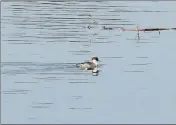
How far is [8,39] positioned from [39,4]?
28.0 feet

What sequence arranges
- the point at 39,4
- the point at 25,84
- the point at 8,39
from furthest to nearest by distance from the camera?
the point at 39,4 < the point at 8,39 < the point at 25,84

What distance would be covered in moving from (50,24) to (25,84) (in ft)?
27.6

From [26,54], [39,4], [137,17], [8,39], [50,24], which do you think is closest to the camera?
[26,54]

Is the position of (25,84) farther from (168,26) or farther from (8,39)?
(168,26)

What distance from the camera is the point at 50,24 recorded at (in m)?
24.8

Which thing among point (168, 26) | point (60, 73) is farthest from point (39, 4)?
point (60, 73)

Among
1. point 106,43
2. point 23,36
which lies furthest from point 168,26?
point 23,36

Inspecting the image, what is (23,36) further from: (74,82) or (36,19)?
(74,82)

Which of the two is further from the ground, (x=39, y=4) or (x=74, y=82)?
(x=39, y=4)

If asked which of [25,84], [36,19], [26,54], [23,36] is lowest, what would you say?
[25,84]

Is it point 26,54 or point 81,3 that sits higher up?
point 81,3

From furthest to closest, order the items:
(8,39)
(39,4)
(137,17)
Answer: (39,4) → (137,17) → (8,39)

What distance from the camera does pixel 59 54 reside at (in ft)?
65.1

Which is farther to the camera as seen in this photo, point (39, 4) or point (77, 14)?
point (39, 4)
